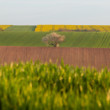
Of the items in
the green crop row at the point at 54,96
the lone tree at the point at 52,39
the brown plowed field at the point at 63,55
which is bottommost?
the green crop row at the point at 54,96

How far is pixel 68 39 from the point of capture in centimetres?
6122

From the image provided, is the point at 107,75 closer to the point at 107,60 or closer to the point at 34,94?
the point at 34,94

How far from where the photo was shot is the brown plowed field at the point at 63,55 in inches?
604

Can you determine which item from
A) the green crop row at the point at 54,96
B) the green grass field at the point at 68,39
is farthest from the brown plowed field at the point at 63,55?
the green grass field at the point at 68,39

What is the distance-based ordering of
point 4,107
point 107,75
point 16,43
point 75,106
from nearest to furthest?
point 75,106
point 4,107
point 107,75
point 16,43

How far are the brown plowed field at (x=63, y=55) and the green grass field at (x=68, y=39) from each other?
1579 inches

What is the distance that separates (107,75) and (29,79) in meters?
2.17

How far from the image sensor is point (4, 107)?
464 centimetres

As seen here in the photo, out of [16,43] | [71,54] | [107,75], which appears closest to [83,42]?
[16,43]

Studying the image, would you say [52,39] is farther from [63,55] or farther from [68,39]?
[63,55]

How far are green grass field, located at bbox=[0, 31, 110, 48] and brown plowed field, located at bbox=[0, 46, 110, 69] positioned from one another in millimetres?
40100

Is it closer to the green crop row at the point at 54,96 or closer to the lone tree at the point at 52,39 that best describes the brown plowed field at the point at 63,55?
the green crop row at the point at 54,96

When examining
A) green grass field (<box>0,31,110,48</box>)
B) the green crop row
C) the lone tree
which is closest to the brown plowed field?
the green crop row

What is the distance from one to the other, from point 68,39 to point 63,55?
4590cm
